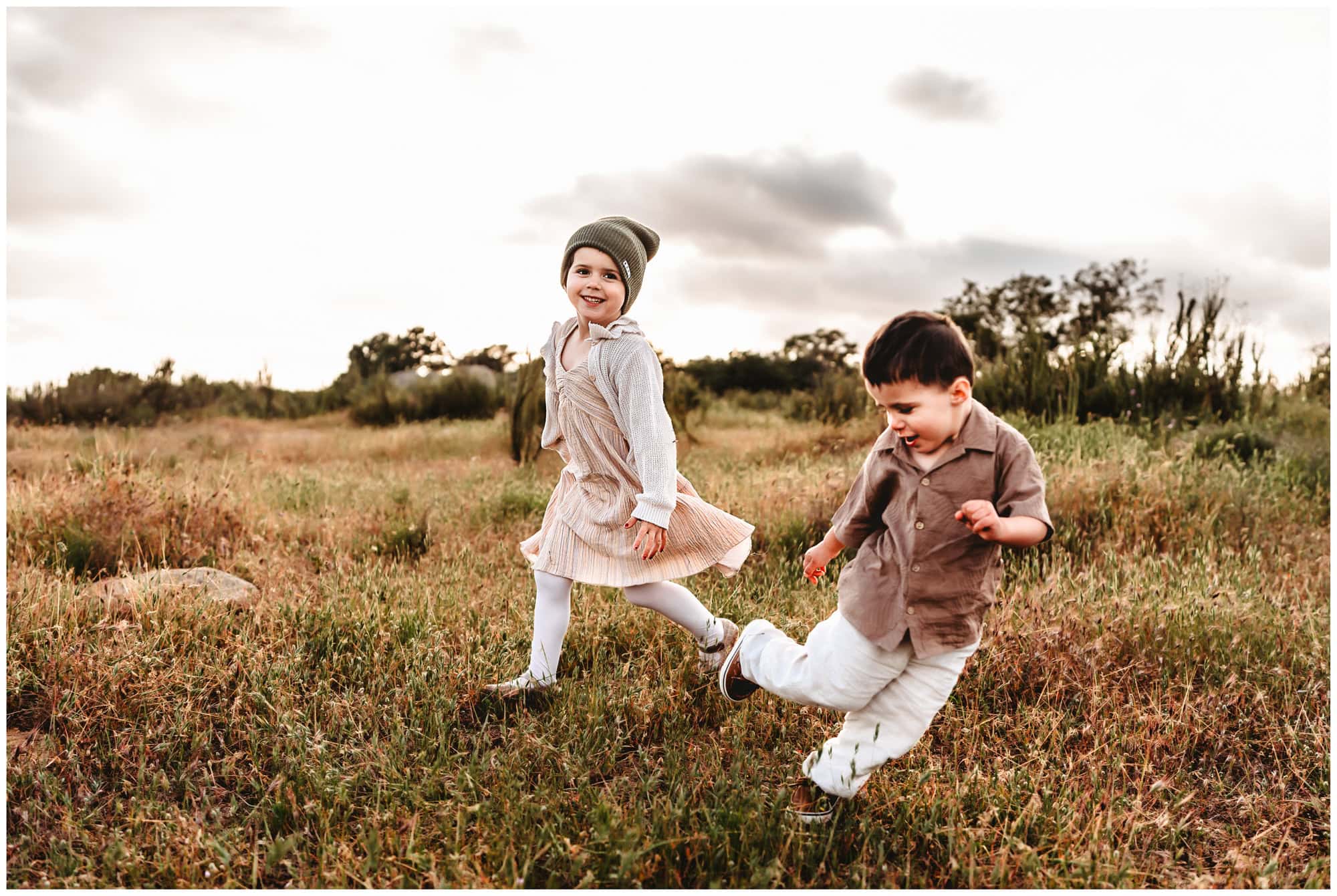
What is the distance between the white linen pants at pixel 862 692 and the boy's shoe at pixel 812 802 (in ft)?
0.12

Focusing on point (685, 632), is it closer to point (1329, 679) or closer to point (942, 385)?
point (942, 385)

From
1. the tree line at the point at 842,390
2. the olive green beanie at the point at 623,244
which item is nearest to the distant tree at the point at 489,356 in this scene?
the tree line at the point at 842,390

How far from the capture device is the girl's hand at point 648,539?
2.90 metres

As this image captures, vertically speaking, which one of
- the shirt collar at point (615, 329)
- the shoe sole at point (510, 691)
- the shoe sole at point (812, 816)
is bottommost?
the shoe sole at point (812, 816)

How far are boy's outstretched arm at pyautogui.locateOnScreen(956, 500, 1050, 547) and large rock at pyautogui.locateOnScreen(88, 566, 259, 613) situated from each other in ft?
10.1

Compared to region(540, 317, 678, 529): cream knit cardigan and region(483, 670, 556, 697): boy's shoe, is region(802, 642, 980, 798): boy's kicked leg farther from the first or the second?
region(483, 670, 556, 697): boy's shoe

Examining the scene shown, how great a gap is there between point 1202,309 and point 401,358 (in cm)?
2318

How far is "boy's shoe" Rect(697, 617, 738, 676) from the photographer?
3.32 m

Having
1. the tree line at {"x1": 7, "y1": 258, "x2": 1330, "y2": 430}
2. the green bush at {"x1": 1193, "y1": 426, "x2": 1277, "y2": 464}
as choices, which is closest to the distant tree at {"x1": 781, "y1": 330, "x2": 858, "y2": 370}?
the tree line at {"x1": 7, "y1": 258, "x2": 1330, "y2": 430}

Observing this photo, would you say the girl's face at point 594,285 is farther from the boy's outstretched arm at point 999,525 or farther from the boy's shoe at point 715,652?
the boy's outstretched arm at point 999,525

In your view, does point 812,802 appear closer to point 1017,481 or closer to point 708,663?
point 708,663

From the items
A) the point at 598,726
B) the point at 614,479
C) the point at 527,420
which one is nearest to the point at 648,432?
the point at 614,479

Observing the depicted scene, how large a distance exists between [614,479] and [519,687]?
0.78 m

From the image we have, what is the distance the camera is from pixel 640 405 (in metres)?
2.97
